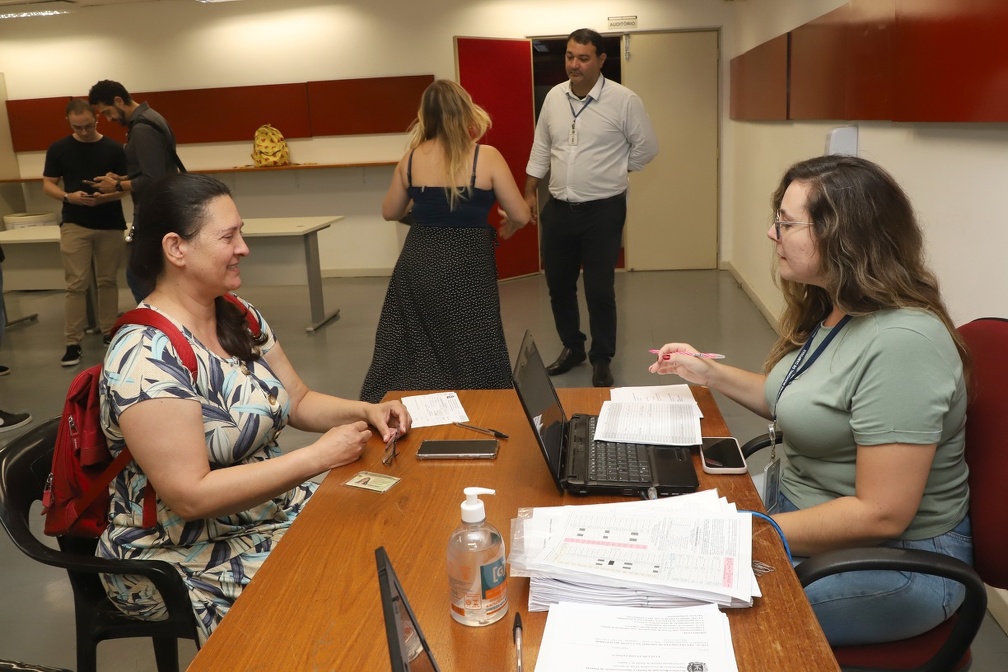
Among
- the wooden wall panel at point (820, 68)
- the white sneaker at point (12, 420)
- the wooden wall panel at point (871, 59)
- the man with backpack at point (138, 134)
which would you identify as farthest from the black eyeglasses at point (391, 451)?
the man with backpack at point (138, 134)

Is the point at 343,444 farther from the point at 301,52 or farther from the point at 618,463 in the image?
the point at 301,52

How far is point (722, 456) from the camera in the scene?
5.39ft

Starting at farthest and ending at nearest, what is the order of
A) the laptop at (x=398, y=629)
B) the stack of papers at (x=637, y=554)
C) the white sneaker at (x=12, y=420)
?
the white sneaker at (x=12, y=420), the stack of papers at (x=637, y=554), the laptop at (x=398, y=629)

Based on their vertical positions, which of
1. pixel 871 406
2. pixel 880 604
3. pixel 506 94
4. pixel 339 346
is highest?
pixel 506 94

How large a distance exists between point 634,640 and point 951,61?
6.39 feet

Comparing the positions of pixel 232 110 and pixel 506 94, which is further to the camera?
pixel 232 110

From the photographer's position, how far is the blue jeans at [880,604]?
144 cm

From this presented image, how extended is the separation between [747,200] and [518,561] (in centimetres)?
575

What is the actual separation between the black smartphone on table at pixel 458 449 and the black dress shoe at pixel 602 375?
8.57ft

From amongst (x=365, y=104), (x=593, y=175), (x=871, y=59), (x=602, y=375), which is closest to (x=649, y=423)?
(x=871, y=59)

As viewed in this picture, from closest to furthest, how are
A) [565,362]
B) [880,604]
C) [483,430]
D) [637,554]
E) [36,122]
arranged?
[637,554] → [880,604] → [483,430] → [565,362] → [36,122]

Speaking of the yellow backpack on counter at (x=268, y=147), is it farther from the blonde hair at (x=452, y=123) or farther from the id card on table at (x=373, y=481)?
the id card on table at (x=373, y=481)

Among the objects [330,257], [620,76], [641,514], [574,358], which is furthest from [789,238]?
[330,257]

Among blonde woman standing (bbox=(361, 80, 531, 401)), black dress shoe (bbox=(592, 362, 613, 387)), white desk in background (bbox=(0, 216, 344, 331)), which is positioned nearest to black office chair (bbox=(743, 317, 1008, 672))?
blonde woman standing (bbox=(361, 80, 531, 401))
